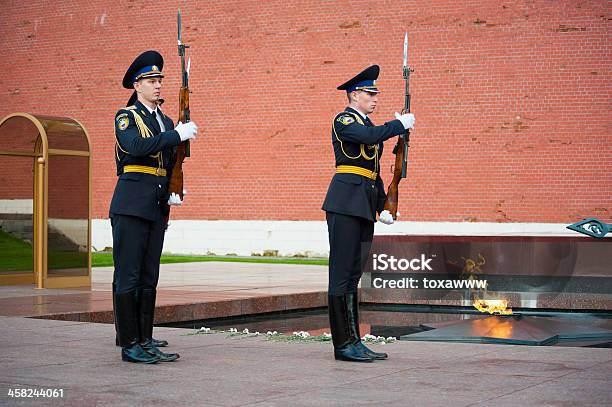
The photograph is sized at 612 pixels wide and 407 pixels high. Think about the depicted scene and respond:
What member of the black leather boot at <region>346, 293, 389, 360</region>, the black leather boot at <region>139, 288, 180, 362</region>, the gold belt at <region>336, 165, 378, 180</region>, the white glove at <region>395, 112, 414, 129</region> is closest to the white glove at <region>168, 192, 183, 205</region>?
the black leather boot at <region>139, 288, 180, 362</region>

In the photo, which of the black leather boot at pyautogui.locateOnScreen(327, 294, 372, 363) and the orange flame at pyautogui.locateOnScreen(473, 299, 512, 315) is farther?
the orange flame at pyautogui.locateOnScreen(473, 299, 512, 315)

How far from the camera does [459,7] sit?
59.1ft

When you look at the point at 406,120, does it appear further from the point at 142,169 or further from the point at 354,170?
the point at 142,169

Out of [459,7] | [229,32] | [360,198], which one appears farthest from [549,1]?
[360,198]

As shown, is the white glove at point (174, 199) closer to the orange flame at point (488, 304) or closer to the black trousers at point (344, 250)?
the black trousers at point (344, 250)

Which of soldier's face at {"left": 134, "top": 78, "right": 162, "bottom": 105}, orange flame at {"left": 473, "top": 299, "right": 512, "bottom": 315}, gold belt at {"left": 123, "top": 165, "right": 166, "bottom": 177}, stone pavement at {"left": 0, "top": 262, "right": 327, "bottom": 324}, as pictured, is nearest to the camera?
gold belt at {"left": 123, "top": 165, "right": 166, "bottom": 177}

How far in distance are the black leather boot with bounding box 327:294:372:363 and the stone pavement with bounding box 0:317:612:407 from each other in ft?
0.30

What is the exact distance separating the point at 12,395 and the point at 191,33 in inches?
654

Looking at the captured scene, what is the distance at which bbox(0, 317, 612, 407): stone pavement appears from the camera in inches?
177

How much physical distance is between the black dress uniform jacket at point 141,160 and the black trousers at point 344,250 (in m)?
1.01

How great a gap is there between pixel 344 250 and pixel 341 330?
0.47m

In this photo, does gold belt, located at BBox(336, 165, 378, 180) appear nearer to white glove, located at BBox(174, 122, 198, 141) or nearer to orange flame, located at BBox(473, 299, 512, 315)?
white glove, located at BBox(174, 122, 198, 141)

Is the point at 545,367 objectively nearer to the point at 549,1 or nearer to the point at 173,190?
the point at 173,190

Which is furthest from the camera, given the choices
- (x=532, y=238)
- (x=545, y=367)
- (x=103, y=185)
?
(x=103, y=185)
